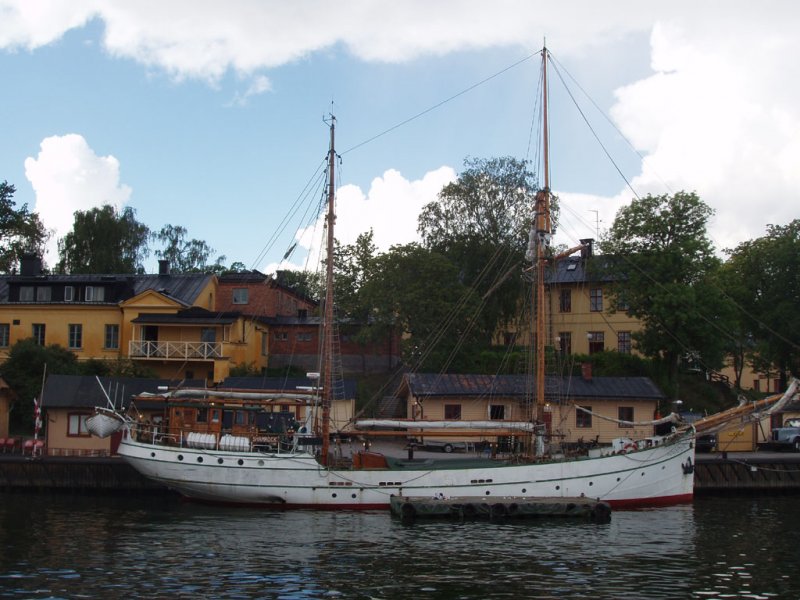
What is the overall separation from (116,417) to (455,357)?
28.0m

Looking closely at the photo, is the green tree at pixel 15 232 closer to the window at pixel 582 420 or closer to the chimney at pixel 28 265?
the chimney at pixel 28 265

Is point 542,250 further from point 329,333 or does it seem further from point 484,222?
point 484,222

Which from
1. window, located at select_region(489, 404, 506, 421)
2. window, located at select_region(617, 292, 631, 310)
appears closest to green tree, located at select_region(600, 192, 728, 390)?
window, located at select_region(617, 292, 631, 310)

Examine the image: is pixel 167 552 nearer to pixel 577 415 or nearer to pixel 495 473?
pixel 495 473

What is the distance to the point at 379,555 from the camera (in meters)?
27.4

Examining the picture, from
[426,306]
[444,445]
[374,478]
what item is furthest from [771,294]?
[374,478]

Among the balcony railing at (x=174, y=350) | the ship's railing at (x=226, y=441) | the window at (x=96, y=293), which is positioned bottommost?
the ship's railing at (x=226, y=441)

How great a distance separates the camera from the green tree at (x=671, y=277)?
190 feet

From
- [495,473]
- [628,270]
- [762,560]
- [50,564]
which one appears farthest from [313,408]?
[628,270]

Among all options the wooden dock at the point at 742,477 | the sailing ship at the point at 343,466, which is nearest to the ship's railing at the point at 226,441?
the sailing ship at the point at 343,466

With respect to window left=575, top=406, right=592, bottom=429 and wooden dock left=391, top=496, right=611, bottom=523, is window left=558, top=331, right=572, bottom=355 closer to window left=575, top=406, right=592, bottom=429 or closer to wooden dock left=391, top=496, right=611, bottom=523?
window left=575, top=406, right=592, bottom=429

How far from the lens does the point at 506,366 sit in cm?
6306

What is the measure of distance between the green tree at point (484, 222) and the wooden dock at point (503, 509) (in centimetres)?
3060

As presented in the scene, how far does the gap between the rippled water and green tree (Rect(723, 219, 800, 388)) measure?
2785cm
